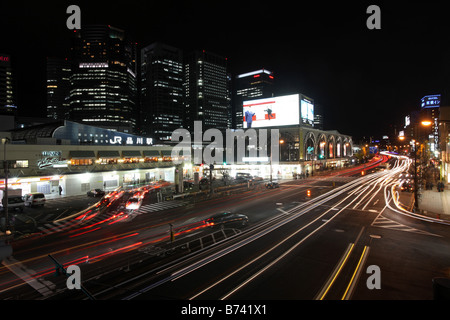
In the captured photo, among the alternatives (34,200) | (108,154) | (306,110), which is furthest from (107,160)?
(306,110)

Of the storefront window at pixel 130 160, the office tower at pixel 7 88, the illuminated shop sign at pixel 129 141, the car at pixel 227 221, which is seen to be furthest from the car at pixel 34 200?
the office tower at pixel 7 88

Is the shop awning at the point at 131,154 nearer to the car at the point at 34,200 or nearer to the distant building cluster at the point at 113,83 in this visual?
the car at the point at 34,200

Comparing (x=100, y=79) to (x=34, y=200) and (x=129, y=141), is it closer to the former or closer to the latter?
(x=129, y=141)

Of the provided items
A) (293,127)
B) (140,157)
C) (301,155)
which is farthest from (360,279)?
(293,127)

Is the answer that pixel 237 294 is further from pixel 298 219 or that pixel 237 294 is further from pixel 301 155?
pixel 301 155

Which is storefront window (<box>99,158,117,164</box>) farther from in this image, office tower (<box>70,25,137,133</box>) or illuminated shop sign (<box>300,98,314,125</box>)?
office tower (<box>70,25,137,133</box>)

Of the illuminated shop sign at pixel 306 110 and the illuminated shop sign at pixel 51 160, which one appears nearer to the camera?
the illuminated shop sign at pixel 51 160

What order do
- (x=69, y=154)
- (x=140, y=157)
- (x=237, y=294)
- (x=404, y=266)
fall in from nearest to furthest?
(x=237, y=294) < (x=404, y=266) < (x=69, y=154) < (x=140, y=157)
